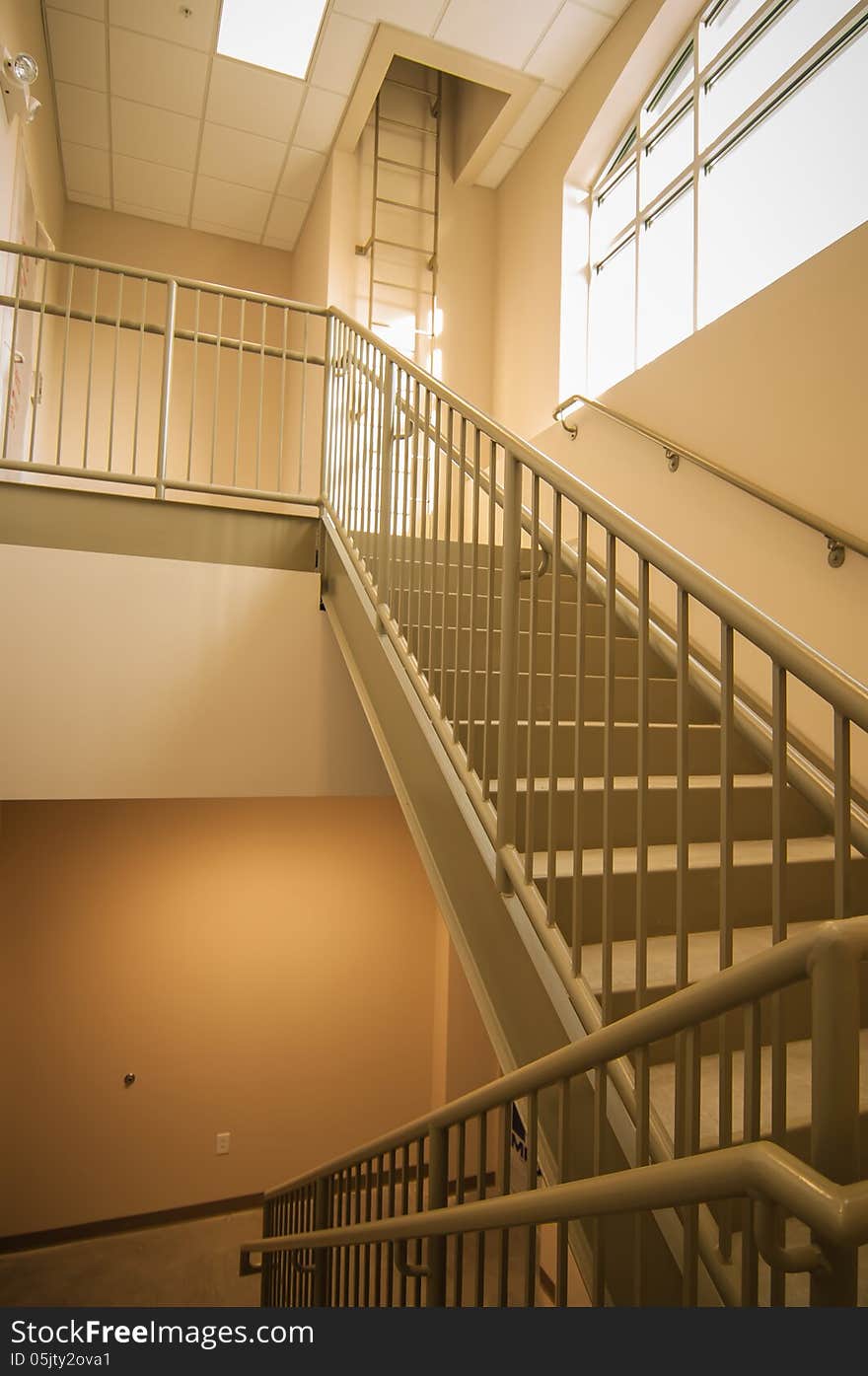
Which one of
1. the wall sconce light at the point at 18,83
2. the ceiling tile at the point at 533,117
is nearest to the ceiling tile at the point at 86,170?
the wall sconce light at the point at 18,83

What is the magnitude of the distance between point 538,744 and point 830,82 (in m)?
3.52

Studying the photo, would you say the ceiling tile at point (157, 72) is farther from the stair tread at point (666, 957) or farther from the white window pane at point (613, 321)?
the stair tread at point (666, 957)

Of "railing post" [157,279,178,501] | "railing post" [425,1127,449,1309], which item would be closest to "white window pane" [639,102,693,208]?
"railing post" [157,279,178,501]

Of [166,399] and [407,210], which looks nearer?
[166,399]

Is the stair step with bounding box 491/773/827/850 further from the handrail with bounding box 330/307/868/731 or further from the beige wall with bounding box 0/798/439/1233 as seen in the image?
the beige wall with bounding box 0/798/439/1233

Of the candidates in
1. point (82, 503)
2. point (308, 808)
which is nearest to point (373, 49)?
point (82, 503)

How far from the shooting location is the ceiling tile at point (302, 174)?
6.23 meters

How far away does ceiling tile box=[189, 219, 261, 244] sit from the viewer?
23.2ft

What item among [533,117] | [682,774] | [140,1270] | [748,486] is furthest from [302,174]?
[140,1270]

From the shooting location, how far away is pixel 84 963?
213 inches

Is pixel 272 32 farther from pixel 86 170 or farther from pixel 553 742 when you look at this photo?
pixel 553 742

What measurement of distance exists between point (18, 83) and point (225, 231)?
10.3 feet

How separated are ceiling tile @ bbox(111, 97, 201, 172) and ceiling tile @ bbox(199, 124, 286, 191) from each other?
11 cm

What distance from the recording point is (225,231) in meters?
7.18
